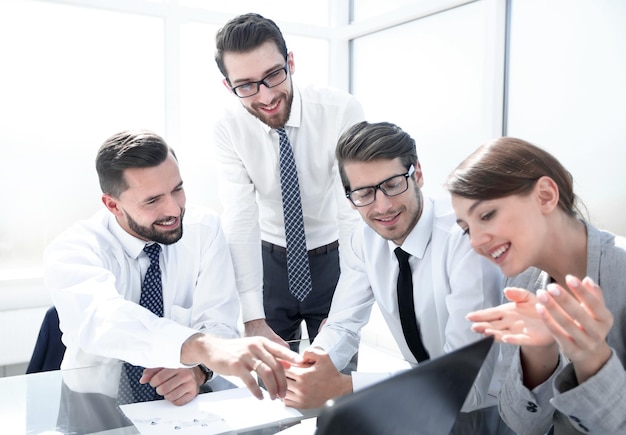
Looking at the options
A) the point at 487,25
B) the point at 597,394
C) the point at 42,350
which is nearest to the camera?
the point at 597,394

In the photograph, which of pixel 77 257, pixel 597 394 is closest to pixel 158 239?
pixel 77 257

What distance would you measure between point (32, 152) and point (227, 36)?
1.92 meters

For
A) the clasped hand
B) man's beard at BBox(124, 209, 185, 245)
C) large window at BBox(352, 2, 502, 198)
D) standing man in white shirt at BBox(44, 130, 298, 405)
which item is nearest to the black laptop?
the clasped hand

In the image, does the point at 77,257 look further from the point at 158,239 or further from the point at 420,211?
the point at 420,211

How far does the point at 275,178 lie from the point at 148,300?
83 cm

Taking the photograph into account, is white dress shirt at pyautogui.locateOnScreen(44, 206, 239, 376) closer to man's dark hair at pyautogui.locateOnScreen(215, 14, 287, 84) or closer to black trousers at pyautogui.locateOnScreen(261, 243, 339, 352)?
black trousers at pyautogui.locateOnScreen(261, 243, 339, 352)

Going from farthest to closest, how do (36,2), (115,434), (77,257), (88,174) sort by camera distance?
(88,174) → (36,2) → (77,257) → (115,434)

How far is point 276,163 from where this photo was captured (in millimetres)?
2428

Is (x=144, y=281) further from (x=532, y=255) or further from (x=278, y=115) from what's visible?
(x=532, y=255)

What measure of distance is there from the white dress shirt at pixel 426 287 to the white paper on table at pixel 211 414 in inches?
11.4

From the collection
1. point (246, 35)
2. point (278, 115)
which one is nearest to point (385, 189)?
point (278, 115)

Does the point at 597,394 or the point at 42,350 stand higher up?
the point at 597,394

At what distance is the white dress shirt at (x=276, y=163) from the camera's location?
2.35m

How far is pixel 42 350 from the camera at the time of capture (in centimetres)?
197
